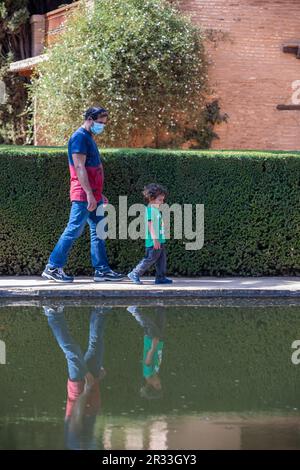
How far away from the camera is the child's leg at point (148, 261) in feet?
41.8

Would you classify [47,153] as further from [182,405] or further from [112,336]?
[182,405]

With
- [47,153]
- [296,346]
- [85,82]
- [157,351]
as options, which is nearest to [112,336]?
[157,351]

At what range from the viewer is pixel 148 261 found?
41.8 ft

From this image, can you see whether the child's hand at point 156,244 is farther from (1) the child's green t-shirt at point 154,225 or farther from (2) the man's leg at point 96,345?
(2) the man's leg at point 96,345

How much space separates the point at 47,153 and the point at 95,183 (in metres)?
1.07

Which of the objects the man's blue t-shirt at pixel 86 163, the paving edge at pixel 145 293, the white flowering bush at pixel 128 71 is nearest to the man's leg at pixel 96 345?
the paving edge at pixel 145 293

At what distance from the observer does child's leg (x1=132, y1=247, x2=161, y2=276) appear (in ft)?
41.8

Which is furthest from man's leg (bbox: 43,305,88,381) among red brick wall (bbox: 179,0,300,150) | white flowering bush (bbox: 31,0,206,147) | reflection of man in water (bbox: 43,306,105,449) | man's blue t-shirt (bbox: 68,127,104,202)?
red brick wall (bbox: 179,0,300,150)

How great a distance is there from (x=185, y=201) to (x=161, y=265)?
114 cm

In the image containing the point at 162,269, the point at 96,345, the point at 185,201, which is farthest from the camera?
the point at 185,201

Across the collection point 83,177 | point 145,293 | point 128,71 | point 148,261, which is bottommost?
point 145,293

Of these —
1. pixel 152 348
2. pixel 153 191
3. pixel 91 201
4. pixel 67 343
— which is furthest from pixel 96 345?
pixel 153 191

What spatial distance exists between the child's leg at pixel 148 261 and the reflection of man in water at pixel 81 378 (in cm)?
181

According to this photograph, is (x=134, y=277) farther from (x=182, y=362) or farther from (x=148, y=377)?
(x=148, y=377)
